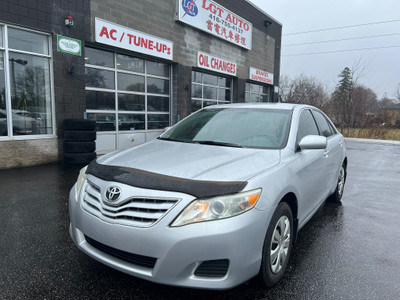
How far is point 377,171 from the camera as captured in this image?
839 cm

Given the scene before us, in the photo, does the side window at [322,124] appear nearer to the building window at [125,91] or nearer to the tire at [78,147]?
the tire at [78,147]

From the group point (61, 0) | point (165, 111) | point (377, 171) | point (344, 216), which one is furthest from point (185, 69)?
point (344, 216)

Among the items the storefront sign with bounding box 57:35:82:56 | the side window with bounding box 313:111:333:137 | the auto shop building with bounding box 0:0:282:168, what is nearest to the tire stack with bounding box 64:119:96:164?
the auto shop building with bounding box 0:0:282:168

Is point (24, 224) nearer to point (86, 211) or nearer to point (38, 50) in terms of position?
point (86, 211)

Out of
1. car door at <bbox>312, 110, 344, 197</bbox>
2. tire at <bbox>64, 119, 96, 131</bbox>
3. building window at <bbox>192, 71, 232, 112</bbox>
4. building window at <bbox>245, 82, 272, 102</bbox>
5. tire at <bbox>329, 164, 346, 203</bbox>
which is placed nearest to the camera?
car door at <bbox>312, 110, 344, 197</bbox>

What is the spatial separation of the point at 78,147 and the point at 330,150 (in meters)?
6.32

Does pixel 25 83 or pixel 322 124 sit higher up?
pixel 25 83

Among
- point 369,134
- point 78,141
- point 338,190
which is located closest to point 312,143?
point 338,190

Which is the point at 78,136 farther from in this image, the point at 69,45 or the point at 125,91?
the point at 125,91

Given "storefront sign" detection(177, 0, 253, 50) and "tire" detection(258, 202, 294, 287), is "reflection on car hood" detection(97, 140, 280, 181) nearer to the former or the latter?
"tire" detection(258, 202, 294, 287)

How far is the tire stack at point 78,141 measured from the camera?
8008mm

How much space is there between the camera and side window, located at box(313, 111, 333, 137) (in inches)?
167

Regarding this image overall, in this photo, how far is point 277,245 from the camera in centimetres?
253

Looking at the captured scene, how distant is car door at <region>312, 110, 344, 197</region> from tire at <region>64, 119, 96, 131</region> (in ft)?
19.6
